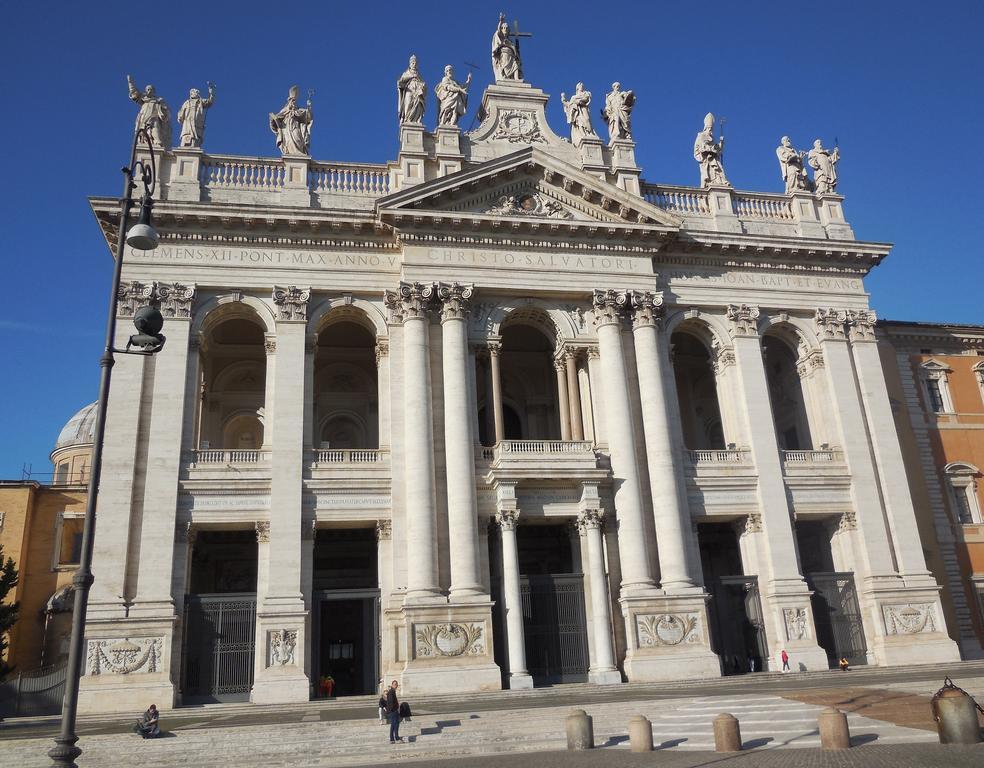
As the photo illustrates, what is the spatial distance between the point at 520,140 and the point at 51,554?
27490mm

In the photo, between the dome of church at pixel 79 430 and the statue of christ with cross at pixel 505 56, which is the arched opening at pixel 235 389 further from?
the dome of church at pixel 79 430

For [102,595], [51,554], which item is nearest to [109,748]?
[102,595]

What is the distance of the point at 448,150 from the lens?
32.5m

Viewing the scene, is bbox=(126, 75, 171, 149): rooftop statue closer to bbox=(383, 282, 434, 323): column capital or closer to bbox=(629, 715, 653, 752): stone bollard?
bbox=(383, 282, 434, 323): column capital

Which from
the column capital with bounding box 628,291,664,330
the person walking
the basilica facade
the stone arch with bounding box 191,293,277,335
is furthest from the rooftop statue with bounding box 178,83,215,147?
the person walking

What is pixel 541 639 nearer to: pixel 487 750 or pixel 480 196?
pixel 487 750

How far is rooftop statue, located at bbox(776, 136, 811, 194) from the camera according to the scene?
36.6m

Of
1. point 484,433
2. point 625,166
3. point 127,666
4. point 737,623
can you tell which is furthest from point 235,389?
point 737,623

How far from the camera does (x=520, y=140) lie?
1350 inches

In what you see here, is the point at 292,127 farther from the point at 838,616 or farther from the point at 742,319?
the point at 838,616

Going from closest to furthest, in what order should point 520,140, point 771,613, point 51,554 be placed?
point 771,613 < point 520,140 < point 51,554

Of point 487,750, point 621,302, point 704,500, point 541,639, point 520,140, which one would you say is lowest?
point 487,750

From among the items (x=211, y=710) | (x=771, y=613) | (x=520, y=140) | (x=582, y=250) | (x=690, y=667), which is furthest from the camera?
(x=520, y=140)

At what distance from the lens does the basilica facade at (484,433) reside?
26703 millimetres
